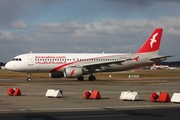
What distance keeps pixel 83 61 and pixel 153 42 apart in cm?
1102

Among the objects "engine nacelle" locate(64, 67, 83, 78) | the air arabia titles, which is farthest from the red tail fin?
the air arabia titles

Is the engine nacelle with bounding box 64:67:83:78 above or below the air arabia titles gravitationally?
below

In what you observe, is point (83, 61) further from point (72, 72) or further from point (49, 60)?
point (49, 60)

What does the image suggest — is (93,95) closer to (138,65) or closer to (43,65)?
(43,65)

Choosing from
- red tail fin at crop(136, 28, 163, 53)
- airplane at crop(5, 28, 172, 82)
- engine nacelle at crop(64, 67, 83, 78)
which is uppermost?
red tail fin at crop(136, 28, 163, 53)

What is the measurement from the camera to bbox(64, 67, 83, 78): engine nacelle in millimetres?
46759

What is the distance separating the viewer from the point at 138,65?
5269 cm

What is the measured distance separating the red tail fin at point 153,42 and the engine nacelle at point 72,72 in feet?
35.3

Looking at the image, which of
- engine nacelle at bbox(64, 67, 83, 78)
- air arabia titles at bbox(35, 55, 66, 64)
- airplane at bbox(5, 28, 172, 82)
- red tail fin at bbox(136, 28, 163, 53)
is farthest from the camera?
red tail fin at bbox(136, 28, 163, 53)

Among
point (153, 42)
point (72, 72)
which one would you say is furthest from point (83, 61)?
point (153, 42)

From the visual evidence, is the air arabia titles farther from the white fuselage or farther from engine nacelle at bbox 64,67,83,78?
engine nacelle at bbox 64,67,83,78

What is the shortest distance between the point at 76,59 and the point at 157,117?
35.9 m

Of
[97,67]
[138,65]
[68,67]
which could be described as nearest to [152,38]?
[138,65]

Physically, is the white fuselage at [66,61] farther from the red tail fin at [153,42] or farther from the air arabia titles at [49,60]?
the red tail fin at [153,42]
